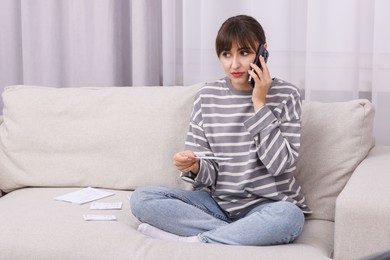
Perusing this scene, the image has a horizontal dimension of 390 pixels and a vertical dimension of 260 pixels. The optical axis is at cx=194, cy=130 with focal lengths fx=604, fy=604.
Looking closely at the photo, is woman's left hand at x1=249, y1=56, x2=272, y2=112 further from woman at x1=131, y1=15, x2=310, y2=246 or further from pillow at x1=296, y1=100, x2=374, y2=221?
pillow at x1=296, y1=100, x2=374, y2=221

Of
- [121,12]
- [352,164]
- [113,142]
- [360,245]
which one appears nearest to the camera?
[360,245]

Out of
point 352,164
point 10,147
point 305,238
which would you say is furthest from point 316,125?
point 10,147

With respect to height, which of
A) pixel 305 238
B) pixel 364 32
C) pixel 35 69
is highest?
pixel 364 32

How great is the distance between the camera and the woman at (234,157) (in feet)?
6.44

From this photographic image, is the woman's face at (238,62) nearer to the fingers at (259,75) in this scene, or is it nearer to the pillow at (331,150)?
the fingers at (259,75)

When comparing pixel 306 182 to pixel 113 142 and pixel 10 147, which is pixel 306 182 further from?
pixel 10 147

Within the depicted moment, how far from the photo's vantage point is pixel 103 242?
180cm

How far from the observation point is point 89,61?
2.97 m

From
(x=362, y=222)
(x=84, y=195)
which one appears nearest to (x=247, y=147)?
(x=362, y=222)

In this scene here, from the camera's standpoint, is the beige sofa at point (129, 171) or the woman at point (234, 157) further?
the woman at point (234, 157)

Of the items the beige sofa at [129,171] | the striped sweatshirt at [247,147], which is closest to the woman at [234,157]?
the striped sweatshirt at [247,147]

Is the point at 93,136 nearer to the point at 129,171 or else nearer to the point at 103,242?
the point at 129,171

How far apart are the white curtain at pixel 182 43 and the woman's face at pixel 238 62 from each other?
1.85 ft

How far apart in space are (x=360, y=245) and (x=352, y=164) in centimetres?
53
